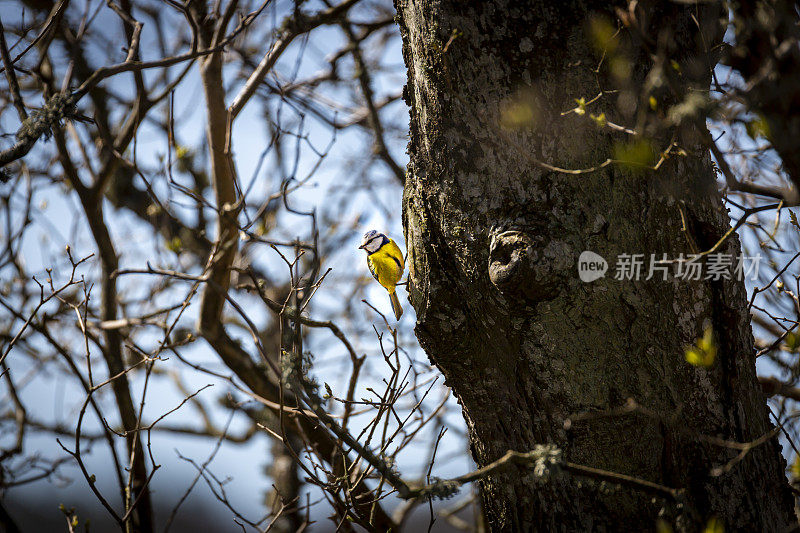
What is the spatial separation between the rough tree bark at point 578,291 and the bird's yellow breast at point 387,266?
0.41m

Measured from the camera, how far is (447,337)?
47.2 inches

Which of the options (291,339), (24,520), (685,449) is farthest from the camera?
(24,520)

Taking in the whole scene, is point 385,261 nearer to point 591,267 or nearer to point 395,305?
→ point 395,305

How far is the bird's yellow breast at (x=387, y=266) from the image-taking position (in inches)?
63.2

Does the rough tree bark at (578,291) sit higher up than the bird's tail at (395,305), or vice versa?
the bird's tail at (395,305)

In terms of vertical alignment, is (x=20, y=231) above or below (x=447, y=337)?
above

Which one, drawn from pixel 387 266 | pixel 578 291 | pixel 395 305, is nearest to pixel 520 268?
pixel 578 291

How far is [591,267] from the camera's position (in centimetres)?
109

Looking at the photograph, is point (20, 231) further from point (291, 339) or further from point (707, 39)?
point (707, 39)

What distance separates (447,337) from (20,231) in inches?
77.7

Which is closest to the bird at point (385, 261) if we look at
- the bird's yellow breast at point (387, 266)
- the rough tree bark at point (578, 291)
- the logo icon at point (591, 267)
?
the bird's yellow breast at point (387, 266)

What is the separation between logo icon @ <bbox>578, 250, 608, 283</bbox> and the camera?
42.9 inches

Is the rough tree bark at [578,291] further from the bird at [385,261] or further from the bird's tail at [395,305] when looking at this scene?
the bird's tail at [395,305]

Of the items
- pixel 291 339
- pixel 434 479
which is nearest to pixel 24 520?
pixel 291 339
